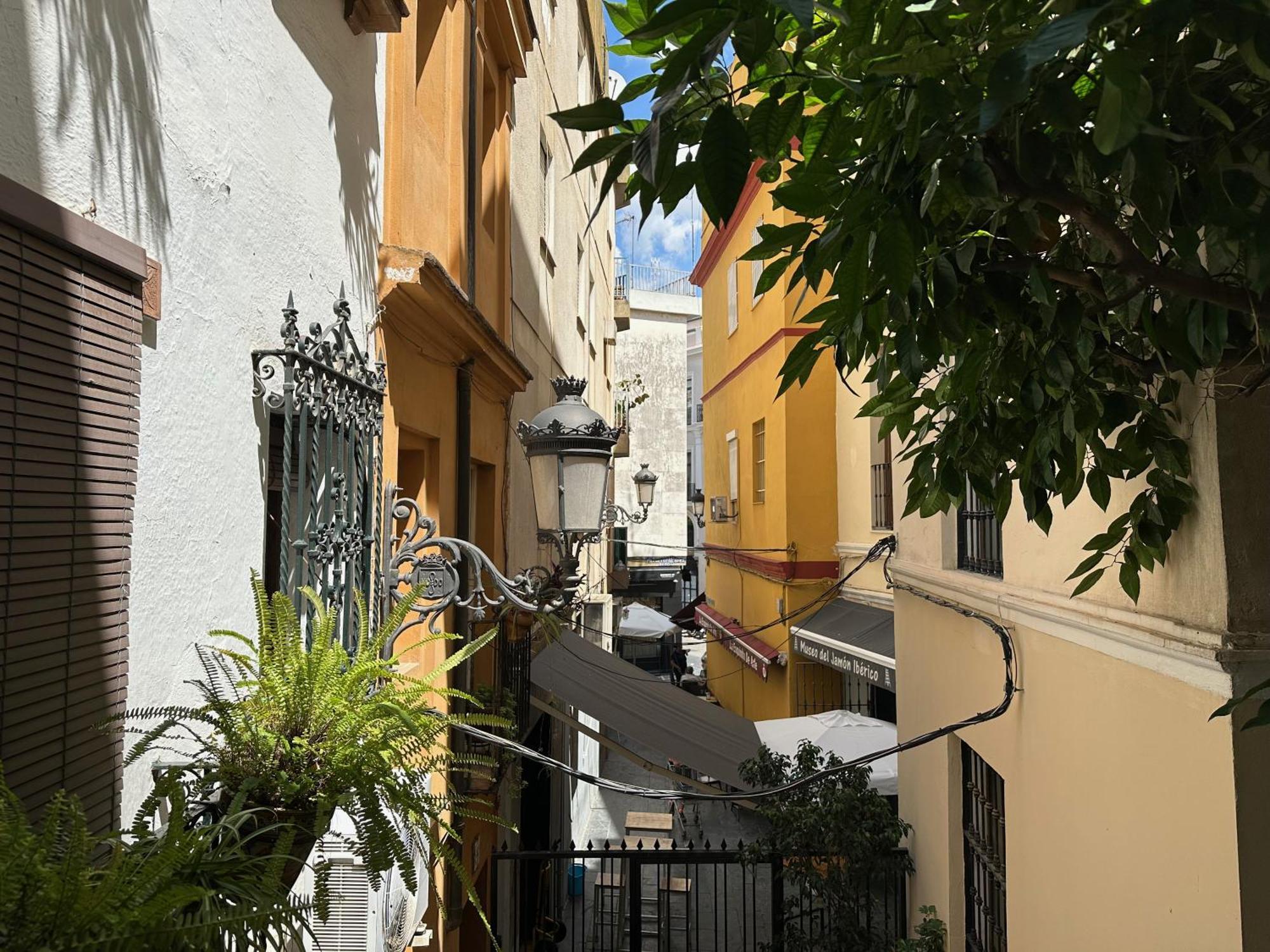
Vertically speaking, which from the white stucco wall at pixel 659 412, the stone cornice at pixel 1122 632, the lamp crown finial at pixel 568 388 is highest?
the white stucco wall at pixel 659 412

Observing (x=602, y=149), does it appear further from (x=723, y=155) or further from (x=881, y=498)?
(x=881, y=498)

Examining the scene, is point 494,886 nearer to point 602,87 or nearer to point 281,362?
point 281,362

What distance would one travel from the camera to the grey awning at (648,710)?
7.79m

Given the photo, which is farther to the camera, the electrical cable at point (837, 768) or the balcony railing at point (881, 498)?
the balcony railing at point (881, 498)

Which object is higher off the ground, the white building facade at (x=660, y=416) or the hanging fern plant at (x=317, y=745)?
the white building facade at (x=660, y=416)

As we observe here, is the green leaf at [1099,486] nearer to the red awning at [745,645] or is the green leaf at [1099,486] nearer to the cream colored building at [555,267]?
the cream colored building at [555,267]

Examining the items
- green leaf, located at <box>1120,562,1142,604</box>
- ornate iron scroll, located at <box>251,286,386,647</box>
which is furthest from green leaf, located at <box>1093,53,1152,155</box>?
ornate iron scroll, located at <box>251,286,386,647</box>

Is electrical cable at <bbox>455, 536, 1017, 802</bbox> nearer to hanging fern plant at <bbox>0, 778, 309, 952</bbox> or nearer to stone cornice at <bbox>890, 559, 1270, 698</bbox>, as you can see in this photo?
stone cornice at <bbox>890, 559, 1270, 698</bbox>

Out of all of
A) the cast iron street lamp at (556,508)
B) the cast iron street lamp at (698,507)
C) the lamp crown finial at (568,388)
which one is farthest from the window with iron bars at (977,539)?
the cast iron street lamp at (698,507)

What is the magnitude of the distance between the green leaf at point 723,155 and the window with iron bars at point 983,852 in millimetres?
5254

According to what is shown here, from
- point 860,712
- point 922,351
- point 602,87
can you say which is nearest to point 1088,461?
point 922,351

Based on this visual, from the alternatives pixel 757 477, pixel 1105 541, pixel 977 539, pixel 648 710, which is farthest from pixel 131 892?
pixel 757 477

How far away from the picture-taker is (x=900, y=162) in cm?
189

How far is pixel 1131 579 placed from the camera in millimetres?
→ 3438
